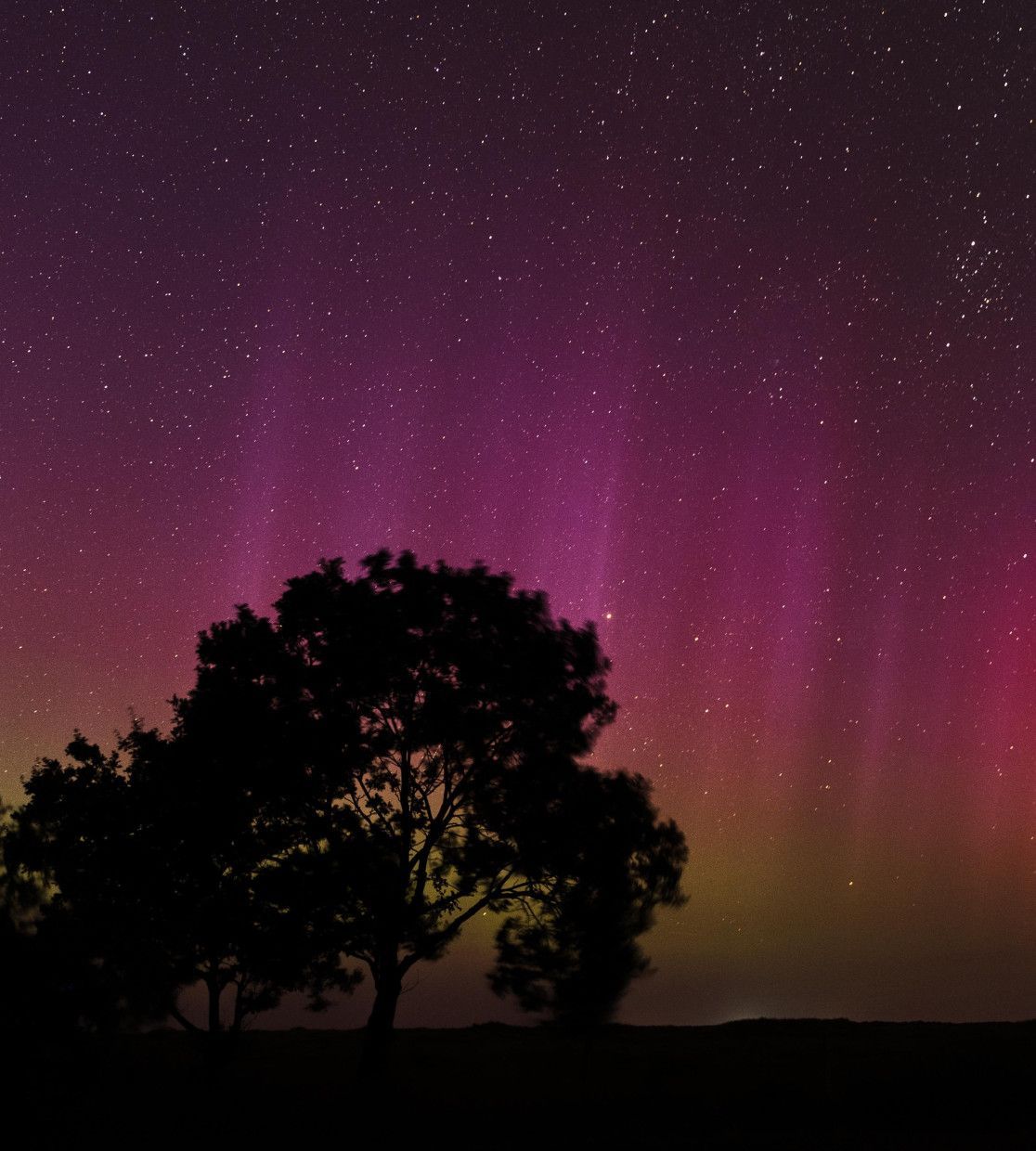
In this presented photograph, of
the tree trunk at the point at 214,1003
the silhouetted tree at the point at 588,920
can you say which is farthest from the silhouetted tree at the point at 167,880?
the silhouetted tree at the point at 588,920

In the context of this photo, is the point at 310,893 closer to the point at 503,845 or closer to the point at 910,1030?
the point at 503,845

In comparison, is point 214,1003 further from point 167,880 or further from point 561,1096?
point 561,1096

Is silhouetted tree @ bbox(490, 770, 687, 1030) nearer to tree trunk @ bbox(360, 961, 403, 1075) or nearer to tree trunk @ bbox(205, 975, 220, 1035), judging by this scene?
tree trunk @ bbox(360, 961, 403, 1075)

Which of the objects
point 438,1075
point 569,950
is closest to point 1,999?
point 569,950

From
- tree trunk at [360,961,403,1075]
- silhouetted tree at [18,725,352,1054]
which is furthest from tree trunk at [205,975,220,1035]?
tree trunk at [360,961,403,1075]

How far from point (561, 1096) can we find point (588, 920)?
507 centimetres

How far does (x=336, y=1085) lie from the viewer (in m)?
26.0

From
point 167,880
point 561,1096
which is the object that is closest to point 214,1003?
point 167,880

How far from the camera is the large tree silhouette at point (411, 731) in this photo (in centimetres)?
2314

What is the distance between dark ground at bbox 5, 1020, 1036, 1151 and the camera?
20.4 meters

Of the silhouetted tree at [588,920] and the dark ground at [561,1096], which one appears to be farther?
the silhouetted tree at [588,920]

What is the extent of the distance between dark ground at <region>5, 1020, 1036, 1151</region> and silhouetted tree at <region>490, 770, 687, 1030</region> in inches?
101

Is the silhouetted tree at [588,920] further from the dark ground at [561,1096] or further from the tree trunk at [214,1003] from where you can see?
the tree trunk at [214,1003]

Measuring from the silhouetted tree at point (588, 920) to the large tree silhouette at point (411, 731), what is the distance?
19.0 inches
